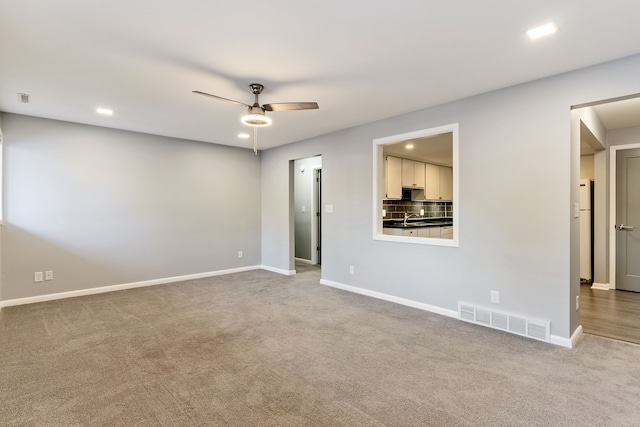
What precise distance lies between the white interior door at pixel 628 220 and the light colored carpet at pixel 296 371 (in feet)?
8.67

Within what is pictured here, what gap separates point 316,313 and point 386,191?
304 cm

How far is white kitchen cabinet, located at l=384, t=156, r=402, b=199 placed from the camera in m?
6.06

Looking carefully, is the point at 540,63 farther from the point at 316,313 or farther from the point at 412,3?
the point at 316,313

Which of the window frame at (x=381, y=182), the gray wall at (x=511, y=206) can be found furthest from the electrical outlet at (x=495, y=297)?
the window frame at (x=381, y=182)

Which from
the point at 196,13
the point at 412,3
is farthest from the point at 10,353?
the point at 412,3

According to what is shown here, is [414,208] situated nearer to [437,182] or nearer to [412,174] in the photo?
[437,182]

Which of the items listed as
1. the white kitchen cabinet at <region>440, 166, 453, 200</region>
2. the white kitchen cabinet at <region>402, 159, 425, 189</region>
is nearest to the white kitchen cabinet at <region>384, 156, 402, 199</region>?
the white kitchen cabinet at <region>402, 159, 425, 189</region>

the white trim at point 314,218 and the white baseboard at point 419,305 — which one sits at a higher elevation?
the white trim at point 314,218

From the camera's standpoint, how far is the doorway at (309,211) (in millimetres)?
7266

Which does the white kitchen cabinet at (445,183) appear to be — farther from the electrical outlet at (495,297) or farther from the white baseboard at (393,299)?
the electrical outlet at (495,297)

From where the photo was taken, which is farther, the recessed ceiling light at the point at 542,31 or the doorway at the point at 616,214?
the doorway at the point at 616,214

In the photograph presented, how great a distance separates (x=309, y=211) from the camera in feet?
24.2

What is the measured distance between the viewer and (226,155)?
241 inches

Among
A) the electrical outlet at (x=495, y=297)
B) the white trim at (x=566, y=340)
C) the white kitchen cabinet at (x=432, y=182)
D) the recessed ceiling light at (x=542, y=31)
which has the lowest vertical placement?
the white trim at (x=566, y=340)
